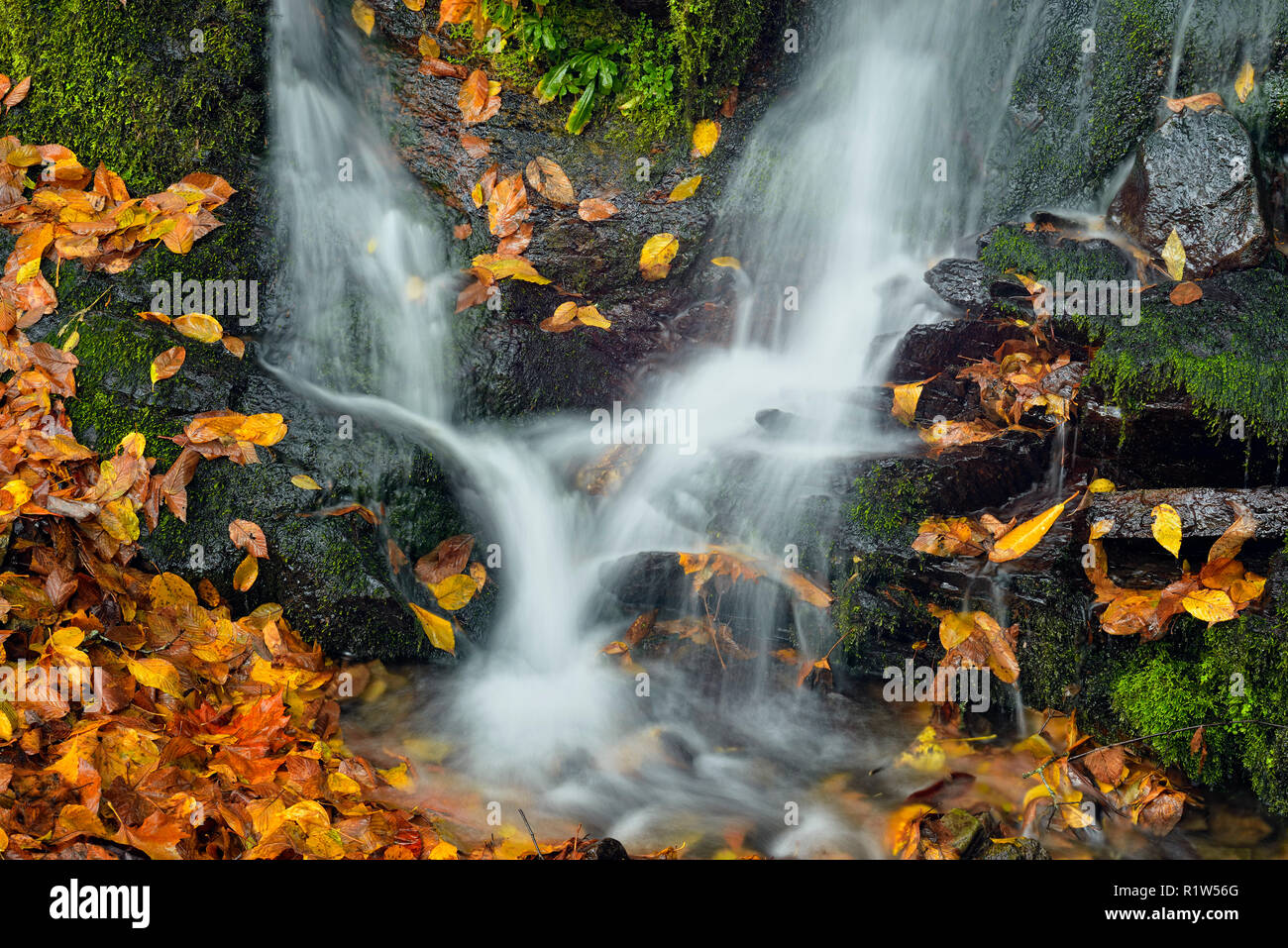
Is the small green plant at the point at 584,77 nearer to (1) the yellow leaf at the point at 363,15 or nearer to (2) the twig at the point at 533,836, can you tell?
(1) the yellow leaf at the point at 363,15

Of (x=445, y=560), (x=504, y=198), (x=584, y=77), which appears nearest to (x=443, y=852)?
(x=445, y=560)

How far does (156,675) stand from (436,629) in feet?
4.12

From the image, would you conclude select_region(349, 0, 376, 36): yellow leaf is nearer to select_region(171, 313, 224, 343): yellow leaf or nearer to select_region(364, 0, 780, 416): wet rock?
select_region(364, 0, 780, 416): wet rock

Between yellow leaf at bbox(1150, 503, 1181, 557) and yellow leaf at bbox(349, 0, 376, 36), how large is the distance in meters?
5.30

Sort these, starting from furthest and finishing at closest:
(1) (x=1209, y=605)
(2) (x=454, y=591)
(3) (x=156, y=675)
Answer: (2) (x=454, y=591) < (1) (x=1209, y=605) < (3) (x=156, y=675)

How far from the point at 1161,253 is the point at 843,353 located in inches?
69.5

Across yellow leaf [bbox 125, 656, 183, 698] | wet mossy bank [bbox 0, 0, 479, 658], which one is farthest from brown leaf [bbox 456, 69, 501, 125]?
yellow leaf [bbox 125, 656, 183, 698]

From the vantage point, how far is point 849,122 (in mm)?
5906

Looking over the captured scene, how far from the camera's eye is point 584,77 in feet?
18.7

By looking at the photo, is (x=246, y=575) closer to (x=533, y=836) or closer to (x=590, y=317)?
(x=533, y=836)

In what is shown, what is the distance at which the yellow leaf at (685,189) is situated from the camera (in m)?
5.73

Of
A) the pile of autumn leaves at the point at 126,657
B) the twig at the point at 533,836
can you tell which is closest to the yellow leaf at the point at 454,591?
the pile of autumn leaves at the point at 126,657

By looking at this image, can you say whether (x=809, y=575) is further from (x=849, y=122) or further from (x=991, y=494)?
(x=849, y=122)

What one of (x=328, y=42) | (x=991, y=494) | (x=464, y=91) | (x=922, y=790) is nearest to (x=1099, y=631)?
(x=991, y=494)
